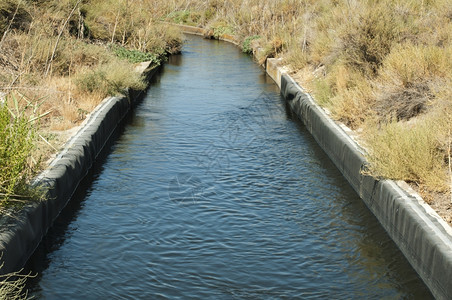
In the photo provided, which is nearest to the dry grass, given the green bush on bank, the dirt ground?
the dirt ground

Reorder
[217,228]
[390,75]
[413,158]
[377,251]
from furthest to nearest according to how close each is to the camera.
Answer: [390,75] → [217,228] → [413,158] → [377,251]

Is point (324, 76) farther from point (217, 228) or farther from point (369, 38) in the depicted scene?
point (217, 228)

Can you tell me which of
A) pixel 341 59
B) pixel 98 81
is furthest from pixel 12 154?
pixel 341 59

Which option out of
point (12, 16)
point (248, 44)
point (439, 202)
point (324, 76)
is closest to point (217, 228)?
point (439, 202)

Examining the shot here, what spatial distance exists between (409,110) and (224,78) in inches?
543

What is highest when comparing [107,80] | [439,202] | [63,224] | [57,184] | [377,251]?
[439,202]

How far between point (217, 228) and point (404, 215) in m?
2.71

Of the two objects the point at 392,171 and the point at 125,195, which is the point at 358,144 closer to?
the point at 392,171

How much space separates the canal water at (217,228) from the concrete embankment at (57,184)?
258 millimetres

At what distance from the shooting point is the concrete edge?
776 centimetres

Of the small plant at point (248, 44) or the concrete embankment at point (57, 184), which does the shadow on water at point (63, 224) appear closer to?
the concrete embankment at point (57, 184)

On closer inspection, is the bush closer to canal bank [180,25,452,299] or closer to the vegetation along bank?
the vegetation along bank

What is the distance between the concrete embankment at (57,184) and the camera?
8.16 m

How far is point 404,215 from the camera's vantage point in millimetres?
9047
